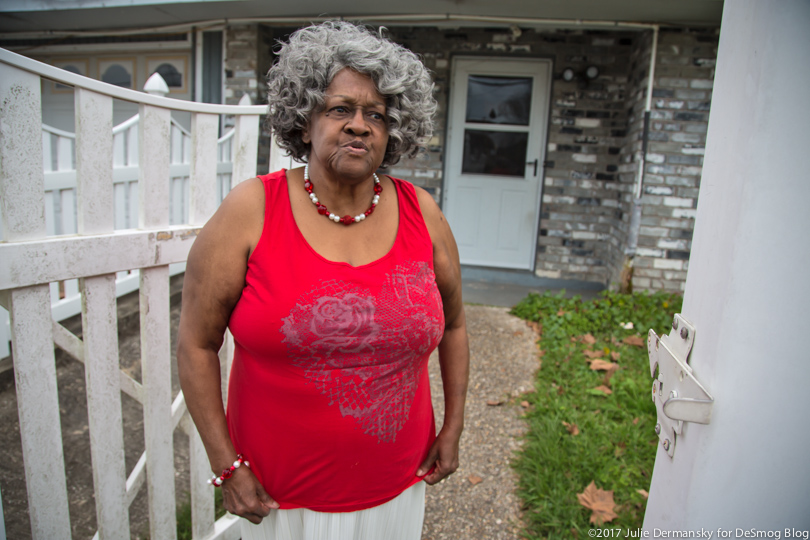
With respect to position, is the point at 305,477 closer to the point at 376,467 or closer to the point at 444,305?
the point at 376,467

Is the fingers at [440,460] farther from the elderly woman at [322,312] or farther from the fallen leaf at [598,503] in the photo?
the fallen leaf at [598,503]

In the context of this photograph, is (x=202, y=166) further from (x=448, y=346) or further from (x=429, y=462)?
(x=429, y=462)

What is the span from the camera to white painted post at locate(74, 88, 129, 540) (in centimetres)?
146

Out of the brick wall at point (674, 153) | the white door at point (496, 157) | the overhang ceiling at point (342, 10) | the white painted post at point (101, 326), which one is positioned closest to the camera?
the white painted post at point (101, 326)

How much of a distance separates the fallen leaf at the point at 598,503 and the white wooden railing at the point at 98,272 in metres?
1.71

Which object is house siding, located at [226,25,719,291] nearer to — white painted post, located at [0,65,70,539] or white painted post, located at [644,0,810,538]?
white painted post, located at [0,65,70,539]

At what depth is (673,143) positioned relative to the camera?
523 centimetres

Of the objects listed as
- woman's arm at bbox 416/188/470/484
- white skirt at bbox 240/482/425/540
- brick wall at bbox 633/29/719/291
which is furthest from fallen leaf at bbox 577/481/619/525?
brick wall at bbox 633/29/719/291

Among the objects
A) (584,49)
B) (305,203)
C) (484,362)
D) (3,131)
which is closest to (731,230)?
(305,203)

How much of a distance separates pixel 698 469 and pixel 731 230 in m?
0.42

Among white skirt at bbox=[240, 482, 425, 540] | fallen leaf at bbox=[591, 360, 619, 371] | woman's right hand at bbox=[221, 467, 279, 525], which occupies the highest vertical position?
woman's right hand at bbox=[221, 467, 279, 525]

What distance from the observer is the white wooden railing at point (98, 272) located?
1299 millimetres

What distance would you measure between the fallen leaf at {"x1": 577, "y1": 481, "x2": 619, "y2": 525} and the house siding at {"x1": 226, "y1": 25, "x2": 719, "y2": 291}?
351 cm

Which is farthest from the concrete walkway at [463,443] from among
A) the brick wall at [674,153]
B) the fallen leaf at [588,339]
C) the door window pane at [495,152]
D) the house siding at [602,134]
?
the door window pane at [495,152]
